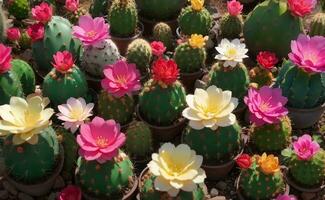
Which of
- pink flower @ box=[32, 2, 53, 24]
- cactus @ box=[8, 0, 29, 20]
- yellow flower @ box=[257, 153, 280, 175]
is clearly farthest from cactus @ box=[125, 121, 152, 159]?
cactus @ box=[8, 0, 29, 20]

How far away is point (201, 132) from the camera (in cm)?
344

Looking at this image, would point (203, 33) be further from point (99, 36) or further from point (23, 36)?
point (23, 36)

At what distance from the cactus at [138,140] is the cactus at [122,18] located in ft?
4.39

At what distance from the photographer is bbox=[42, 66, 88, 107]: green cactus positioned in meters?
3.76

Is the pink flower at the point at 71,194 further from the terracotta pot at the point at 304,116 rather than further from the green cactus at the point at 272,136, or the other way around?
the terracotta pot at the point at 304,116

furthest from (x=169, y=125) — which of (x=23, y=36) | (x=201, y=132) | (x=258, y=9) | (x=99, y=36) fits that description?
(x=23, y=36)

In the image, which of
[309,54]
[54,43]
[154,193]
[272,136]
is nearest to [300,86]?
[309,54]

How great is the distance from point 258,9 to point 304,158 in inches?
A: 64.2

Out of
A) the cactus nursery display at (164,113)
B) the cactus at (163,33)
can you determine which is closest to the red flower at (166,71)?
the cactus nursery display at (164,113)

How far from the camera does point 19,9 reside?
5.16 m

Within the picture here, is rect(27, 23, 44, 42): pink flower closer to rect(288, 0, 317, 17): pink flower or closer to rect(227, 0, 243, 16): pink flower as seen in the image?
rect(227, 0, 243, 16): pink flower

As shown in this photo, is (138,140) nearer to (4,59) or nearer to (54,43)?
(4,59)

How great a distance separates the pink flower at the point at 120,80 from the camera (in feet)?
11.9

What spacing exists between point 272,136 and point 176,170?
0.93 meters
